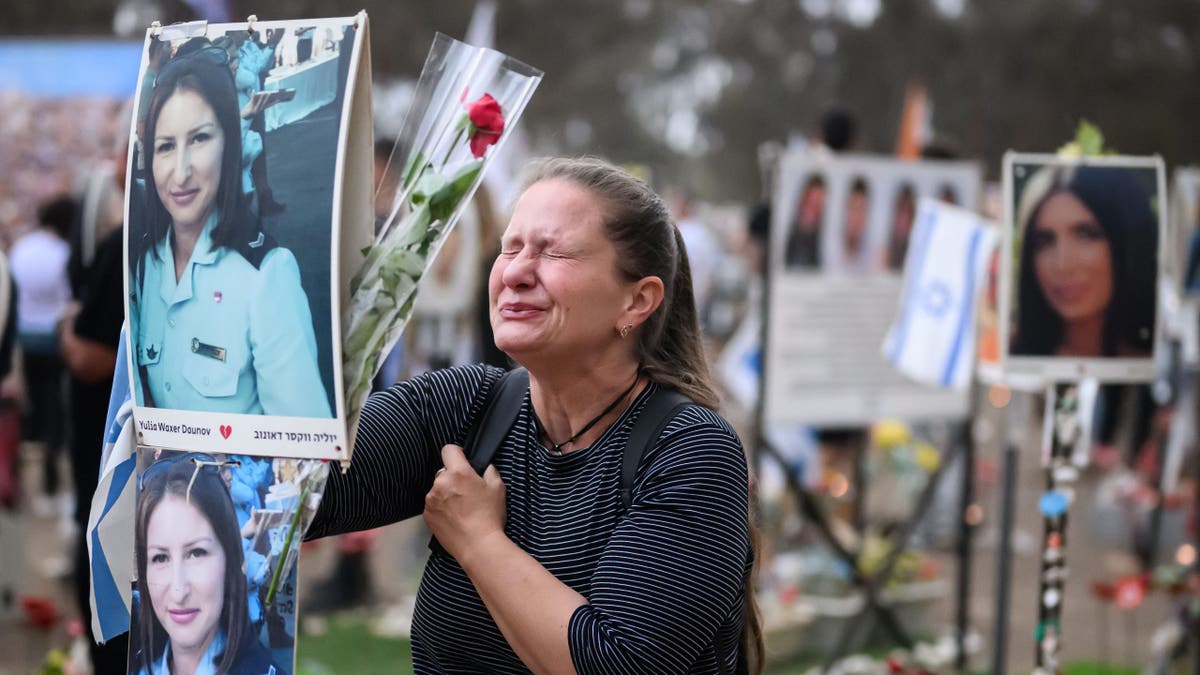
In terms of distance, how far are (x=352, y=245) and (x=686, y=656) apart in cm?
72

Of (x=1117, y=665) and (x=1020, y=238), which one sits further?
(x=1117, y=665)

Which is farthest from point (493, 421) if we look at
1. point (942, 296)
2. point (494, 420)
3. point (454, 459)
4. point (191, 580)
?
point (942, 296)

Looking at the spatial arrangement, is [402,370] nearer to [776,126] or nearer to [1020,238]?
[1020,238]

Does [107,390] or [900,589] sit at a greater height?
[107,390]

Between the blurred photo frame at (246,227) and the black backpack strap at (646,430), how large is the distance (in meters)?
0.43

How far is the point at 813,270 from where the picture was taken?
5523 mm

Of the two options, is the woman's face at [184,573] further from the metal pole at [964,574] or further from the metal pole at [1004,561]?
the metal pole at [964,574]

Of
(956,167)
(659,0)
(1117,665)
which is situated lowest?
(1117,665)

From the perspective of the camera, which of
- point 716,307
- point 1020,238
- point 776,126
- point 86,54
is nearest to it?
point 1020,238

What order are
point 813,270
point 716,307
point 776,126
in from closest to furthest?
1. point 813,270
2. point 716,307
3. point 776,126

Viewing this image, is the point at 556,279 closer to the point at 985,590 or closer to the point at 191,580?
the point at 191,580

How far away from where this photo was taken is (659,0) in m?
39.1

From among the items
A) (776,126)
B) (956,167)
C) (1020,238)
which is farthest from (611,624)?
(776,126)

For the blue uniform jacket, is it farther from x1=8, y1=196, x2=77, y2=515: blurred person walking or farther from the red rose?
x1=8, y1=196, x2=77, y2=515: blurred person walking
